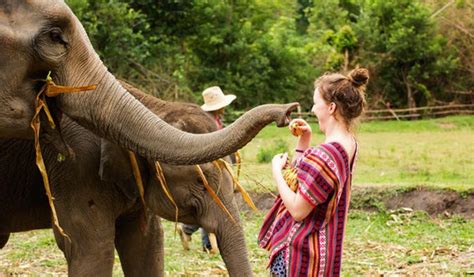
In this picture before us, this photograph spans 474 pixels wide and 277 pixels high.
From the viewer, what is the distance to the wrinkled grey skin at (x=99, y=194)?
613cm

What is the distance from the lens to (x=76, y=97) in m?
5.48

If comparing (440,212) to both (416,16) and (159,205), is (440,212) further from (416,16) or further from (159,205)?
(416,16)

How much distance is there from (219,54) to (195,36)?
1.35 m

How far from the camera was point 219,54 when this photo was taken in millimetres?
30688

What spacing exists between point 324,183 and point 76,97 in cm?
154

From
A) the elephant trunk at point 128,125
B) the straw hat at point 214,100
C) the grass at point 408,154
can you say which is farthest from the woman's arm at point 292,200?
the straw hat at point 214,100

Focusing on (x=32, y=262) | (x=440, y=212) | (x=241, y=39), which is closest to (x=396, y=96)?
(x=241, y=39)

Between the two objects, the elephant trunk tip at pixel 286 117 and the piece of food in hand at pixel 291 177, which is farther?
the piece of food in hand at pixel 291 177

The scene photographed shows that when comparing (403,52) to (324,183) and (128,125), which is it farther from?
(324,183)

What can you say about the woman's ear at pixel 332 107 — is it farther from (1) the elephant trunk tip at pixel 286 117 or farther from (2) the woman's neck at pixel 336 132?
(1) the elephant trunk tip at pixel 286 117

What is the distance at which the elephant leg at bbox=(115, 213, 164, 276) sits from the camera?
273 inches

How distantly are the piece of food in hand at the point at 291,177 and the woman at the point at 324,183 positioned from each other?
0.08 feet

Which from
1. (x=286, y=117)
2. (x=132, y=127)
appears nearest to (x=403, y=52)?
(x=132, y=127)

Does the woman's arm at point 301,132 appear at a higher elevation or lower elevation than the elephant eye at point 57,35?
lower
